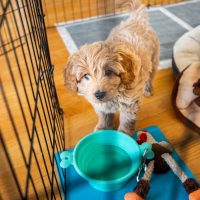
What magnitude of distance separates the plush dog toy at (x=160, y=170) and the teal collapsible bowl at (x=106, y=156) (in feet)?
0.22

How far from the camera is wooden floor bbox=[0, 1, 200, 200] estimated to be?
4.96ft

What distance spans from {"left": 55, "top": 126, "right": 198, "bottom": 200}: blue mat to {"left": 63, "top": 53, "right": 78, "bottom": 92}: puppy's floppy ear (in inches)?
18.6

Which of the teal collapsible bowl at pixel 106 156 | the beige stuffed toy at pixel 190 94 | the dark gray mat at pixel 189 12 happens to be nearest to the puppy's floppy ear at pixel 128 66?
the teal collapsible bowl at pixel 106 156

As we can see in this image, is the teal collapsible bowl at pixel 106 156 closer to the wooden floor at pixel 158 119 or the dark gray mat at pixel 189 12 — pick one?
the wooden floor at pixel 158 119

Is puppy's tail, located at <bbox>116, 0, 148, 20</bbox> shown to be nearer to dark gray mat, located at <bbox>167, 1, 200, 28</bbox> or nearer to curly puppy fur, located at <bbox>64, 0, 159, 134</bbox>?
curly puppy fur, located at <bbox>64, 0, 159, 134</bbox>

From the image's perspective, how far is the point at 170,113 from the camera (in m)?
1.86

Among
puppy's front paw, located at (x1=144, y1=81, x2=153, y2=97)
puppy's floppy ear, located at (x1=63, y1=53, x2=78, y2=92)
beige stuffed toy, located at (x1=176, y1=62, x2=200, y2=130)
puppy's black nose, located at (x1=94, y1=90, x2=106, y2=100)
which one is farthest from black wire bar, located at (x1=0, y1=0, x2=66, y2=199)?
beige stuffed toy, located at (x1=176, y1=62, x2=200, y2=130)

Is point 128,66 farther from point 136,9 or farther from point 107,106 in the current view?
point 136,9

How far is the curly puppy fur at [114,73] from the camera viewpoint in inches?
50.1

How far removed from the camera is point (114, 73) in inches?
51.4

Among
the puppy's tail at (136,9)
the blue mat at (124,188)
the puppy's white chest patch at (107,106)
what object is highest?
the puppy's tail at (136,9)

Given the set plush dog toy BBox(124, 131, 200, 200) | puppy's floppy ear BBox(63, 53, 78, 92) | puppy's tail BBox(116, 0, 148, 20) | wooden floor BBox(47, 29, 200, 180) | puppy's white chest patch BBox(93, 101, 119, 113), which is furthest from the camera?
puppy's tail BBox(116, 0, 148, 20)

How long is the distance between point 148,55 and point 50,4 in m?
2.47

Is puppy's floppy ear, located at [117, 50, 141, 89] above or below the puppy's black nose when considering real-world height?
above
